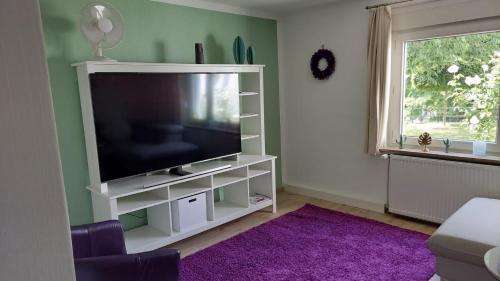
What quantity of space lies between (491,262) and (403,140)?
2.36 m

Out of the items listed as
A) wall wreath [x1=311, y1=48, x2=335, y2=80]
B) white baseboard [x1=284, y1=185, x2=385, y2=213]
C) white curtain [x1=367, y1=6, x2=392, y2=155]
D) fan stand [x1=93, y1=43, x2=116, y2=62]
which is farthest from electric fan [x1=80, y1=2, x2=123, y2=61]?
white baseboard [x1=284, y1=185, x2=385, y2=213]

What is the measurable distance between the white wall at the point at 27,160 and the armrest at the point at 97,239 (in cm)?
158

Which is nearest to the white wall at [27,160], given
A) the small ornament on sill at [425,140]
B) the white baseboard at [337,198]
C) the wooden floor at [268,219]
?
the wooden floor at [268,219]

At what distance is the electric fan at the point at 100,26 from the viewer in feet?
8.55

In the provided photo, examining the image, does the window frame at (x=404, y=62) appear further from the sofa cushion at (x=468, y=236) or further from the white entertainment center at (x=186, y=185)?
the white entertainment center at (x=186, y=185)

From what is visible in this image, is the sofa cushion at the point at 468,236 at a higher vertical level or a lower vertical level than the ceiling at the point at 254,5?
lower

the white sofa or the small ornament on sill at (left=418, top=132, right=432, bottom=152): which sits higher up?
the small ornament on sill at (left=418, top=132, right=432, bottom=152)

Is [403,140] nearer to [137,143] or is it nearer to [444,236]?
[444,236]

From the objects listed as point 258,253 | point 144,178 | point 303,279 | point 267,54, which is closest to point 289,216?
point 258,253

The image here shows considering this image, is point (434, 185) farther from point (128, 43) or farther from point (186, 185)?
point (128, 43)

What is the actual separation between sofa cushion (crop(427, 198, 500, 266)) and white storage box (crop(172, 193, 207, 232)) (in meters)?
1.88

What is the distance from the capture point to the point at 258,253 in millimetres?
2934

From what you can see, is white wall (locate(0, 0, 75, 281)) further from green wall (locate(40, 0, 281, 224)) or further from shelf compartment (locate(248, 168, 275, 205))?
shelf compartment (locate(248, 168, 275, 205))

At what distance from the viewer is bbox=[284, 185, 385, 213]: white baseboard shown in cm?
380
